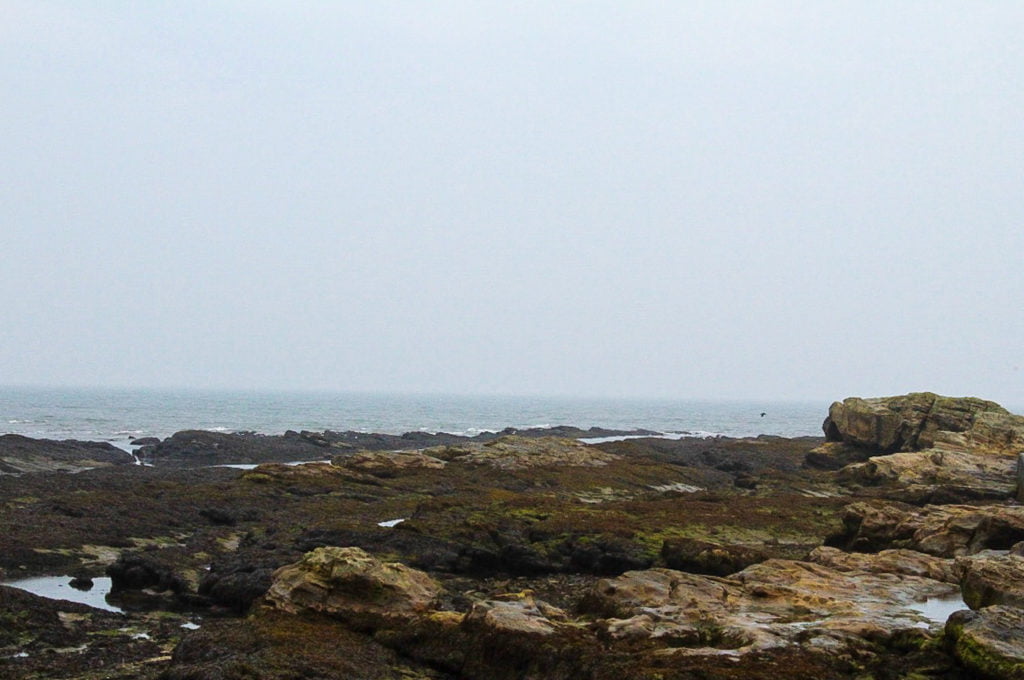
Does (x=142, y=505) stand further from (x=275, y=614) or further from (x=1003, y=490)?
(x=1003, y=490)

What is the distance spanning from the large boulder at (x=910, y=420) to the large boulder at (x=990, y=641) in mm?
44024

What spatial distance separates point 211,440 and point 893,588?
6704cm

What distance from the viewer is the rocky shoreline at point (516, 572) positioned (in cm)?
1406

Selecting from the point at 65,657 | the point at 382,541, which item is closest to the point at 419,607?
the point at 65,657

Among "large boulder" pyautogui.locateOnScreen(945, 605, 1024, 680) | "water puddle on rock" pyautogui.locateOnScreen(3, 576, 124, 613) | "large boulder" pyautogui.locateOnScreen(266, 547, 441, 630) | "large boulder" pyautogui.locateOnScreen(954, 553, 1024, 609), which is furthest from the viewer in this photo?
"water puddle on rock" pyautogui.locateOnScreen(3, 576, 124, 613)

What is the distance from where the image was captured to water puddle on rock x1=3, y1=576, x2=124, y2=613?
2089cm

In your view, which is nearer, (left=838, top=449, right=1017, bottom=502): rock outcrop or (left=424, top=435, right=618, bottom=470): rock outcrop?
(left=838, top=449, right=1017, bottom=502): rock outcrop

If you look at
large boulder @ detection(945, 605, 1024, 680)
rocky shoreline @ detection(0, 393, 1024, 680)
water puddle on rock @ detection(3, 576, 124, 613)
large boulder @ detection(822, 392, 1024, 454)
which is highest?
large boulder @ detection(822, 392, 1024, 454)

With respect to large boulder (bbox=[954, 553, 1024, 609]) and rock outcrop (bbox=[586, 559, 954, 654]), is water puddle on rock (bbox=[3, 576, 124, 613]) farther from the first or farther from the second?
large boulder (bbox=[954, 553, 1024, 609])

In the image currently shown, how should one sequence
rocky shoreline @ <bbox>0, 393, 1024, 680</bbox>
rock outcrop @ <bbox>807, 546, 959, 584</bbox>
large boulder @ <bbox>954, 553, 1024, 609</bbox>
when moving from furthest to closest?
1. rock outcrop @ <bbox>807, 546, 959, 584</bbox>
2. large boulder @ <bbox>954, 553, 1024, 609</bbox>
3. rocky shoreline @ <bbox>0, 393, 1024, 680</bbox>

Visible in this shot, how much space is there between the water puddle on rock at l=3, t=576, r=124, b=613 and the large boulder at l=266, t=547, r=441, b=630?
484cm

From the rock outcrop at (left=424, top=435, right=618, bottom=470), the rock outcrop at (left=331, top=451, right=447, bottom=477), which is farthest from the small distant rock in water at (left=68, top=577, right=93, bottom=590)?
the rock outcrop at (left=424, top=435, right=618, bottom=470)

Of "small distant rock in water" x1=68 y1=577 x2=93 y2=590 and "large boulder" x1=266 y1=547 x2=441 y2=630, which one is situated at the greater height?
"large boulder" x1=266 y1=547 x2=441 y2=630

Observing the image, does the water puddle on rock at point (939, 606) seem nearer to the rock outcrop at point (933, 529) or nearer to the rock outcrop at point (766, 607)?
the rock outcrop at point (766, 607)
